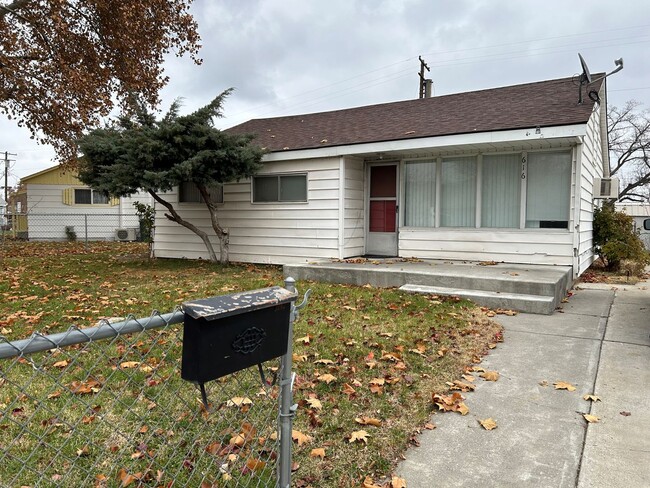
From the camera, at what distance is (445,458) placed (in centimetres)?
269

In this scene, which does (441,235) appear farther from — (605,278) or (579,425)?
(579,425)

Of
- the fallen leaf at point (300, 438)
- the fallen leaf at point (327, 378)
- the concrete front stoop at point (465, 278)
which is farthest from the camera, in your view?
the concrete front stoop at point (465, 278)

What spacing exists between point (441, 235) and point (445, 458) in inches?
288

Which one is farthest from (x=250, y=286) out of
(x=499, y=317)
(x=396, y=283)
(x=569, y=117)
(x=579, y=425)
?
(x=569, y=117)

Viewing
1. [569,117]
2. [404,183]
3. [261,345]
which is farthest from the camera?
[404,183]

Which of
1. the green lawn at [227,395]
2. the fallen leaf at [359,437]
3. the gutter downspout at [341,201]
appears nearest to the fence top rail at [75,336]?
the green lawn at [227,395]

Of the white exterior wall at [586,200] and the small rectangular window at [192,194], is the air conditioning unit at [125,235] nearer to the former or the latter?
the small rectangular window at [192,194]

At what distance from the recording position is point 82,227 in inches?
911

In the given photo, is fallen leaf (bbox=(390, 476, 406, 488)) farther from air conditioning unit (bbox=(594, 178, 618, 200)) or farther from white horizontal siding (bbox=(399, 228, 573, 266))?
air conditioning unit (bbox=(594, 178, 618, 200))

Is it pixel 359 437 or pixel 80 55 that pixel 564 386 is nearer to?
pixel 359 437

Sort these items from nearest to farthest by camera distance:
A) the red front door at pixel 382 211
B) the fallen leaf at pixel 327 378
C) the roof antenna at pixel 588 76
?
the fallen leaf at pixel 327 378 → the roof antenna at pixel 588 76 → the red front door at pixel 382 211

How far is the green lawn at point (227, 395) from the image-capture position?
2.50m

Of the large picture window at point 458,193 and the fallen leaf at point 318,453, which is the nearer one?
the fallen leaf at point 318,453

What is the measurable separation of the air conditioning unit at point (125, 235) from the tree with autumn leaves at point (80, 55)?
9.89 metres
